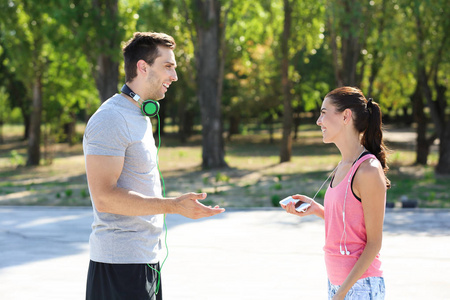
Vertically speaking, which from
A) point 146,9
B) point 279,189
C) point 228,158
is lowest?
point 228,158

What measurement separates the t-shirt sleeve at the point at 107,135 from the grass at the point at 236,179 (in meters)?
4.41

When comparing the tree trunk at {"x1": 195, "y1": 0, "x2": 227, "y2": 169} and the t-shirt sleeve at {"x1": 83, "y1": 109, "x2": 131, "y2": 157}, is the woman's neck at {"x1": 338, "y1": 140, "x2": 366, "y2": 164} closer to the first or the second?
the t-shirt sleeve at {"x1": 83, "y1": 109, "x2": 131, "y2": 157}

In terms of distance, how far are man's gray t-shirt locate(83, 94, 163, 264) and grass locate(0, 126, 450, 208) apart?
13.9 feet

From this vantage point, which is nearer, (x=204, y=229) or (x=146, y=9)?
(x=204, y=229)

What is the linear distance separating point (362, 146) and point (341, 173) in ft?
0.60

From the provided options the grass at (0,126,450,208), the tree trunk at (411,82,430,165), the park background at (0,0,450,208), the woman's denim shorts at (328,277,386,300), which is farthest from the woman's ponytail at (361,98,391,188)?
the tree trunk at (411,82,430,165)

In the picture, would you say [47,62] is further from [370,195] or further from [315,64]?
[370,195]

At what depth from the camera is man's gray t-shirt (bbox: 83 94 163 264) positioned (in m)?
2.95

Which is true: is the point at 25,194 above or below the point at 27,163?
above

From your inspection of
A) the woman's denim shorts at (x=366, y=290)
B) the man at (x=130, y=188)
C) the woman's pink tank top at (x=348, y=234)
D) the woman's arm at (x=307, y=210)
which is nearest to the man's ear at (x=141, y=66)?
the man at (x=130, y=188)

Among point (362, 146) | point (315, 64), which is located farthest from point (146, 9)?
point (362, 146)

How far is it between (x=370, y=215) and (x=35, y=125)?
23.0 metres

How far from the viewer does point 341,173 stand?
325 centimetres

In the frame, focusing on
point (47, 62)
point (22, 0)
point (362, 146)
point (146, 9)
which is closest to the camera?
point (362, 146)
